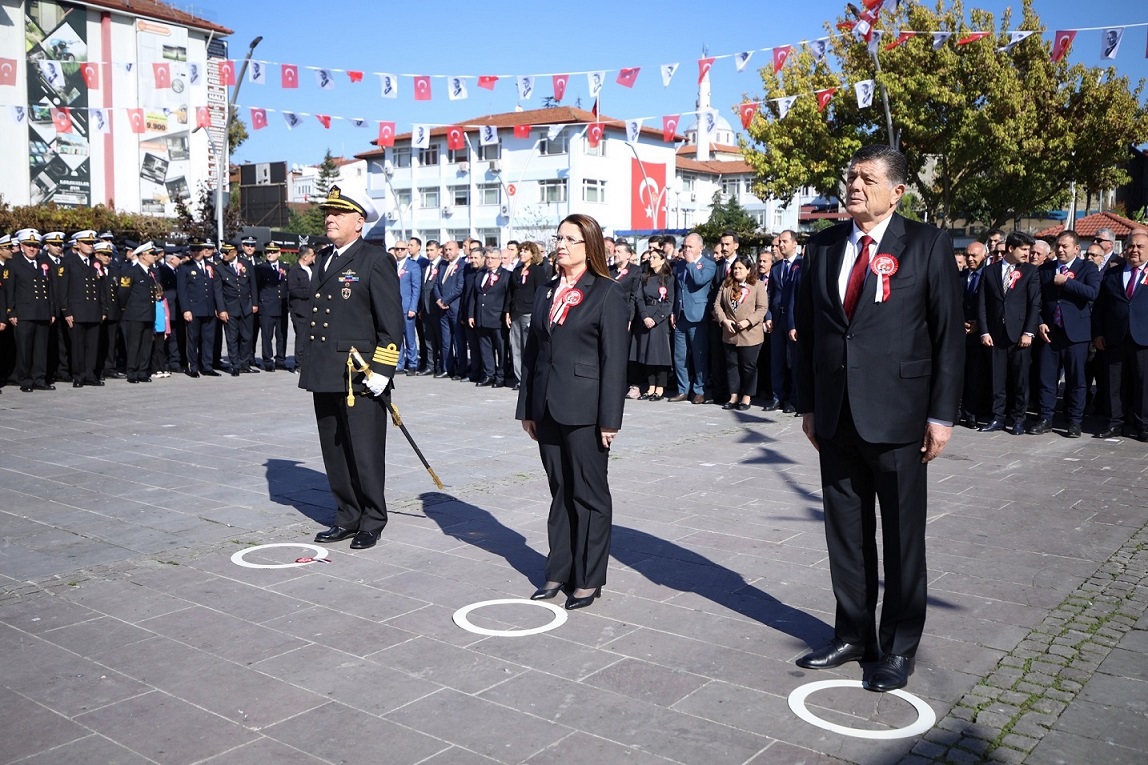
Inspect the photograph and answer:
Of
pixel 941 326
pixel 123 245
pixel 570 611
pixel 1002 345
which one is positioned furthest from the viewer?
pixel 123 245

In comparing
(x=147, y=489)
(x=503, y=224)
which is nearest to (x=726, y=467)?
(x=147, y=489)

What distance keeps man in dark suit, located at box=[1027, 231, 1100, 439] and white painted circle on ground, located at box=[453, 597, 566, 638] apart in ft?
26.1

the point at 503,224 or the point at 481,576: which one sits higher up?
the point at 503,224

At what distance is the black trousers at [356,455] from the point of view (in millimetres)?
6629

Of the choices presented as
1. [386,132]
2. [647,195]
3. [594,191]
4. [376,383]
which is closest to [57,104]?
[386,132]

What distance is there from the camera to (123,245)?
18.8 metres

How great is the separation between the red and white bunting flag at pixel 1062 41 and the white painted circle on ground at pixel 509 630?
13889mm

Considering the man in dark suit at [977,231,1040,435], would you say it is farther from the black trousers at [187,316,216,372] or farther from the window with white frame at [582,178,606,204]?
the window with white frame at [582,178,606,204]

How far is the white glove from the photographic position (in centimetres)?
645

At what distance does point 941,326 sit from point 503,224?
67.2 m

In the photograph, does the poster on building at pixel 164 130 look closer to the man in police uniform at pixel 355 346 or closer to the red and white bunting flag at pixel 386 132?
the red and white bunting flag at pixel 386 132

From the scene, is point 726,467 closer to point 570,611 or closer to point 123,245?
point 570,611

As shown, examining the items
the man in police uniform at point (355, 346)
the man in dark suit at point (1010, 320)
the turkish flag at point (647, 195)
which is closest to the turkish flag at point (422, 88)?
the man in dark suit at point (1010, 320)

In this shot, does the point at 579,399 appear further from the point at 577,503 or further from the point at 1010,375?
the point at 1010,375
